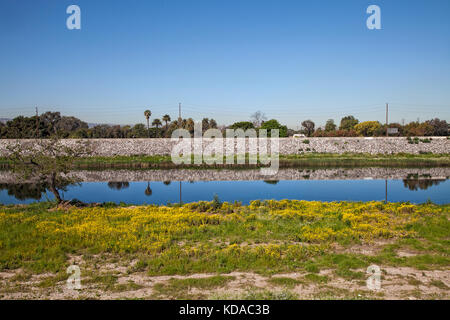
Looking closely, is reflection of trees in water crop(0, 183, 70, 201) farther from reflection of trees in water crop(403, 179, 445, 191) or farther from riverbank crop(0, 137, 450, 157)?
reflection of trees in water crop(403, 179, 445, 191)

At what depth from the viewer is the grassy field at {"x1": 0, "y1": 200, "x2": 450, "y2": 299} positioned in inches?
328

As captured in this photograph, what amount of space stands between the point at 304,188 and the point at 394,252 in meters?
17.8

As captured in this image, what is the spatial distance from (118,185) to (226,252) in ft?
74.4

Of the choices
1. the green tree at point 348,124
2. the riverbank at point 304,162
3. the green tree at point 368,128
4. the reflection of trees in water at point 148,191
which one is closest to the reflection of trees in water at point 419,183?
the riverbank at point 304,162

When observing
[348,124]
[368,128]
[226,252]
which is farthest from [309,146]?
[348,124]

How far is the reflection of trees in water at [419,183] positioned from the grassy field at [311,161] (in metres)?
12.1

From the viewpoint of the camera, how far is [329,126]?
4523 inches

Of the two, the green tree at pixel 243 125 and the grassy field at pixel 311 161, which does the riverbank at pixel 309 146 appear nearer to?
the grassy field at pixel 311 161

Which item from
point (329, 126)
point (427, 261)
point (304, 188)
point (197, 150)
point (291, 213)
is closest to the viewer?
point (427, 261)

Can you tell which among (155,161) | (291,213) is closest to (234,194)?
(291,213)

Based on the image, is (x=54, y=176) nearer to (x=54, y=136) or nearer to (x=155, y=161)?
(x=54, y=136)
